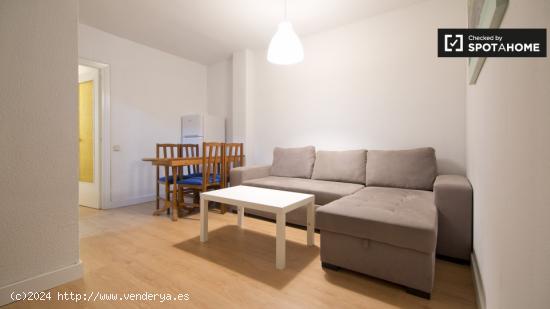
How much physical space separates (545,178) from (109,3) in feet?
12.4

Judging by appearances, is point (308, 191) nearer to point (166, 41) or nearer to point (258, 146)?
point (258, 146)

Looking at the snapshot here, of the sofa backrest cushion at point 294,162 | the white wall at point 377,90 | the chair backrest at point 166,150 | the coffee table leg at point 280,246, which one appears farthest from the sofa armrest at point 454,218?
the chair backrest at point 166,150

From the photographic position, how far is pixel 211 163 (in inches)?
121

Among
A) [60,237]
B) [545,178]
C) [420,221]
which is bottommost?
[60,237]

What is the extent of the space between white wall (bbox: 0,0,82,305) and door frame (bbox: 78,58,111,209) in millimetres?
2101

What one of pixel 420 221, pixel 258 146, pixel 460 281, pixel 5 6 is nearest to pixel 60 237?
pixel 5 6

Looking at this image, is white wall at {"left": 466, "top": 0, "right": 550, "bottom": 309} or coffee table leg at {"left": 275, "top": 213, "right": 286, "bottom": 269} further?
coffee table leg at {"left": 275, "top": 213, "right": 286, "bottom": 269}

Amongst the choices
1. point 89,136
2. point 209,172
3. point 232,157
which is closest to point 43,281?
point 209,172

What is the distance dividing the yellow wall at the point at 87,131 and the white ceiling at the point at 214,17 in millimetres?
961

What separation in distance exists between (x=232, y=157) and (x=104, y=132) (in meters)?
1.88

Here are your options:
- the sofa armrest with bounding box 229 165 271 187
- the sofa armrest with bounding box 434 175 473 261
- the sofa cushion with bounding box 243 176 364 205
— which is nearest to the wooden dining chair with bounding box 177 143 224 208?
the sofa armrest with bounding box 229 165 271 187

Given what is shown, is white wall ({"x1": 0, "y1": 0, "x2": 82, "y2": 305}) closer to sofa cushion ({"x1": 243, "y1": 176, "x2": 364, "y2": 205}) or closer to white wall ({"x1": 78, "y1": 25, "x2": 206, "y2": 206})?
sofa cushion ({"x1": 243, "y1": 176, "x2": 364, "y2": 205})

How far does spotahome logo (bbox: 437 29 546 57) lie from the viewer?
534mm

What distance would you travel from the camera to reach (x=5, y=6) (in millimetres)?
1289
